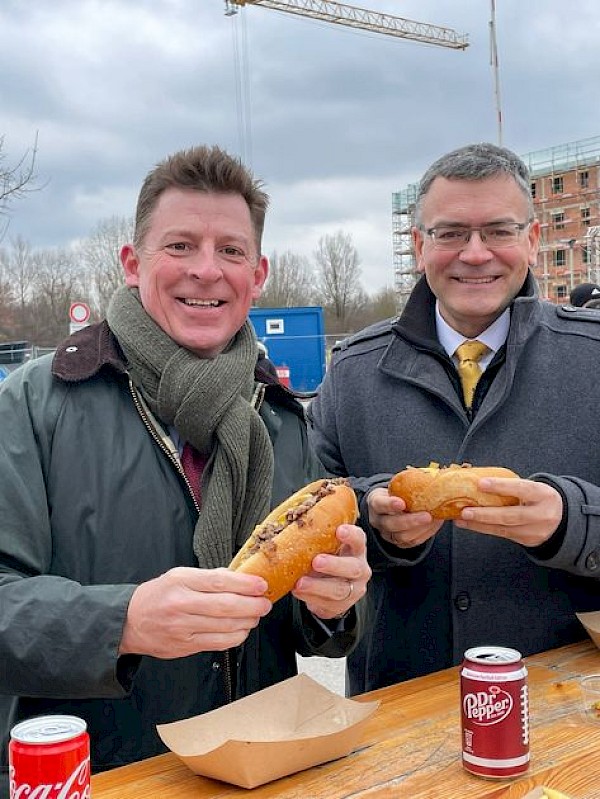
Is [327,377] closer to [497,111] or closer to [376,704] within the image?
[376,704]

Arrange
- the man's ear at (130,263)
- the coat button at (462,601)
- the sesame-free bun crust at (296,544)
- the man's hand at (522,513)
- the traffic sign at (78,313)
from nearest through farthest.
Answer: the sesame-free bun crust at (296,544), the man's hand at (522,513), the man's ear at (130,263), the coat button at (462,601), the traffic sign at (78,313)

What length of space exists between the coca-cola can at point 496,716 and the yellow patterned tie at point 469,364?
1.37 meters

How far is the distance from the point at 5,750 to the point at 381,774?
1.07 m

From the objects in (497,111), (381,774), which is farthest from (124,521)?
(497,111)

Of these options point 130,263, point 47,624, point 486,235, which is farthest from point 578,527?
point 130,263

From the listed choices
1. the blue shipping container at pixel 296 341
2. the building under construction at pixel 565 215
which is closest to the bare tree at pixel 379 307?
the building under construction at pixel 565 215

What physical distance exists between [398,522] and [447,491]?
0.19 metres

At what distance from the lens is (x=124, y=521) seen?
2.38 m

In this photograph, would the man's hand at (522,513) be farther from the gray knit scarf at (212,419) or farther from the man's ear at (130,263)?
the man's ear at (130,263)

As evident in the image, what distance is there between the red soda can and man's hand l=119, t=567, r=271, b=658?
366 millimetres

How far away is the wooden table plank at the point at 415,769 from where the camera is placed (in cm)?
186

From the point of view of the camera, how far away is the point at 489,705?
72.9 inches

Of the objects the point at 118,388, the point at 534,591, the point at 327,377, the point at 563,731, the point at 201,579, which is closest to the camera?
the point at 201,579

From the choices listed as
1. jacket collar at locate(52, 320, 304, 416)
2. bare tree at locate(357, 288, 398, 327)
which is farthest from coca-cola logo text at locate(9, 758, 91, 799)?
bare tree at locate(357, 288, 398, 327)
